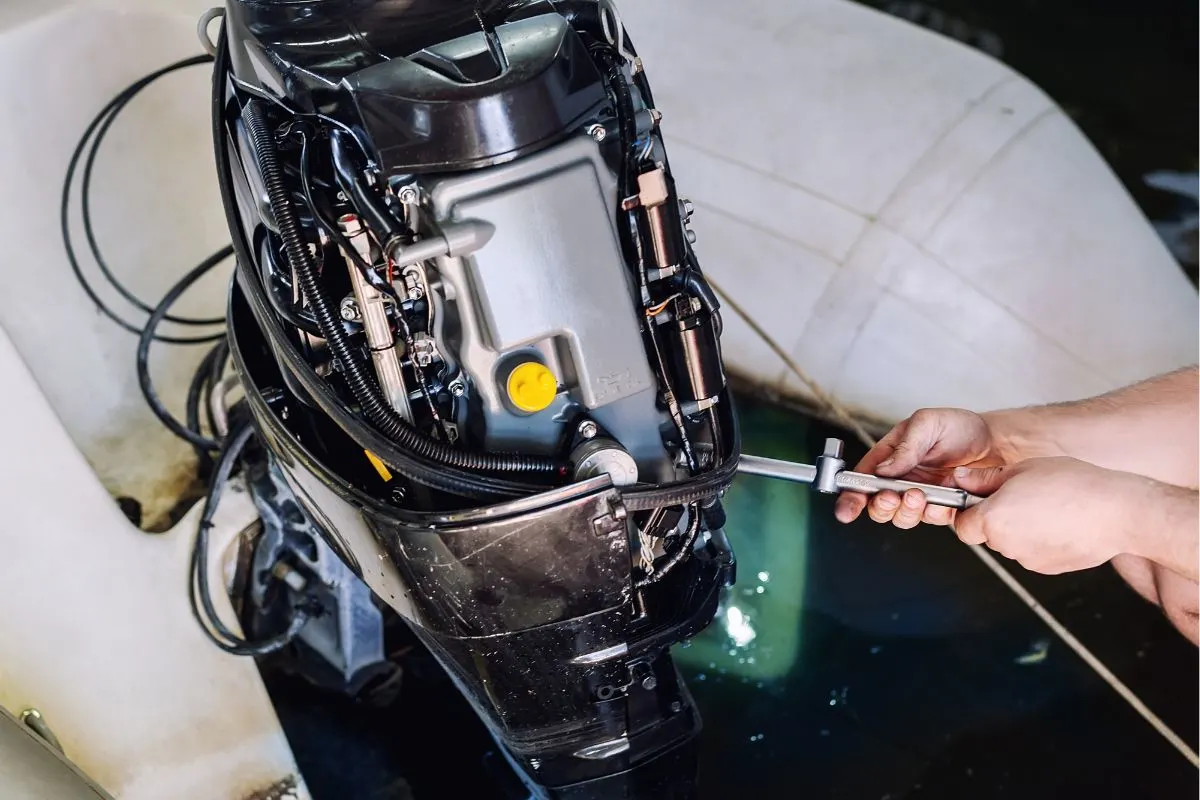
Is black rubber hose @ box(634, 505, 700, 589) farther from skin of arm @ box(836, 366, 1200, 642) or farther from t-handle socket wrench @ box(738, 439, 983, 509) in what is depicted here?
skin of arm @ box(836, 366, 1200, 642)

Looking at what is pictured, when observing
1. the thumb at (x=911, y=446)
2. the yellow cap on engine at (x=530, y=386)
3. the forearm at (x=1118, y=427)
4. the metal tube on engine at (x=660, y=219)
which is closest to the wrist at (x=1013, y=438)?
the forearm at (x=1118, y=427)

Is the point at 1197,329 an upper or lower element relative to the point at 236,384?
lower

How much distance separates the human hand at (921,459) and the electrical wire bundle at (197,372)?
775mm

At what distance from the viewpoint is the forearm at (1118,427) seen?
125 centimetres

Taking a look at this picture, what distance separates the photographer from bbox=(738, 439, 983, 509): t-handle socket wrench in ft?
3.24

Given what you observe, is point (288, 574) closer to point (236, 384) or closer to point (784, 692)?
point (236, 384)

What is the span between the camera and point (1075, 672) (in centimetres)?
145

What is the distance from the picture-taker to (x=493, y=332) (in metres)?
0.82

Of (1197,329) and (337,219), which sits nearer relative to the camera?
(337,219)

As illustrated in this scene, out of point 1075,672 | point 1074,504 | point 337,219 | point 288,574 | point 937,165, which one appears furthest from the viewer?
point 937,165

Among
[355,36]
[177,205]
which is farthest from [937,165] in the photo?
[177,205]

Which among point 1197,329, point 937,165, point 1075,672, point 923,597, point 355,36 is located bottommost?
point 1075,672

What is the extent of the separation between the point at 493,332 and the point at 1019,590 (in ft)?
3.49

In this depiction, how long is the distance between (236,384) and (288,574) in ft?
0.92
